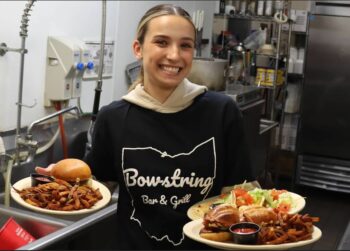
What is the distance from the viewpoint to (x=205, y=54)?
205 inches

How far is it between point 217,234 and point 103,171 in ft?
1.76

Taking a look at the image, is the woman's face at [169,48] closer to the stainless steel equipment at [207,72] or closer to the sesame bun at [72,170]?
the sesame bun at [72,170]

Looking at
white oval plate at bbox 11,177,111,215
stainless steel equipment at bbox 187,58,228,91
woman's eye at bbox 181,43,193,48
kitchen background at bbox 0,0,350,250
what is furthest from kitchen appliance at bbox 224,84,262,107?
woman's eye at bbox 181,43,193,48

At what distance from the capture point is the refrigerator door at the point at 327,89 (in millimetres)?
4680

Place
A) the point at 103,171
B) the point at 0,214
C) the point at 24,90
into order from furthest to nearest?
the point at 24,90 < the point at 0,214 < the point at 103,171

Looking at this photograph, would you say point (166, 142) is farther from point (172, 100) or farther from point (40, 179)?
point (40, 179)

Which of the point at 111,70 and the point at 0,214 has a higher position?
the point at 111,70

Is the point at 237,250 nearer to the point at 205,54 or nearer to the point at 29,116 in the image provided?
the point at 29,116

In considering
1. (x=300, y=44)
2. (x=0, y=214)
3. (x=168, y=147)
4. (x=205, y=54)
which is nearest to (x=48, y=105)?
(x=0, y=214)

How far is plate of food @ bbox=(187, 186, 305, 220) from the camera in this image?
55.3 inches

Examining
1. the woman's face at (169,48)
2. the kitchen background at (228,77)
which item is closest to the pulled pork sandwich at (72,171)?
the kitchen background at (228,77)

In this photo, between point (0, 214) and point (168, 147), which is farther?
point (0, 214)

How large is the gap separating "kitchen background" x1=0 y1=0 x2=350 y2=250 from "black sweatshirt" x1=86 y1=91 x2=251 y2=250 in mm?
267

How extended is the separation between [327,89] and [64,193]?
3.59 m
